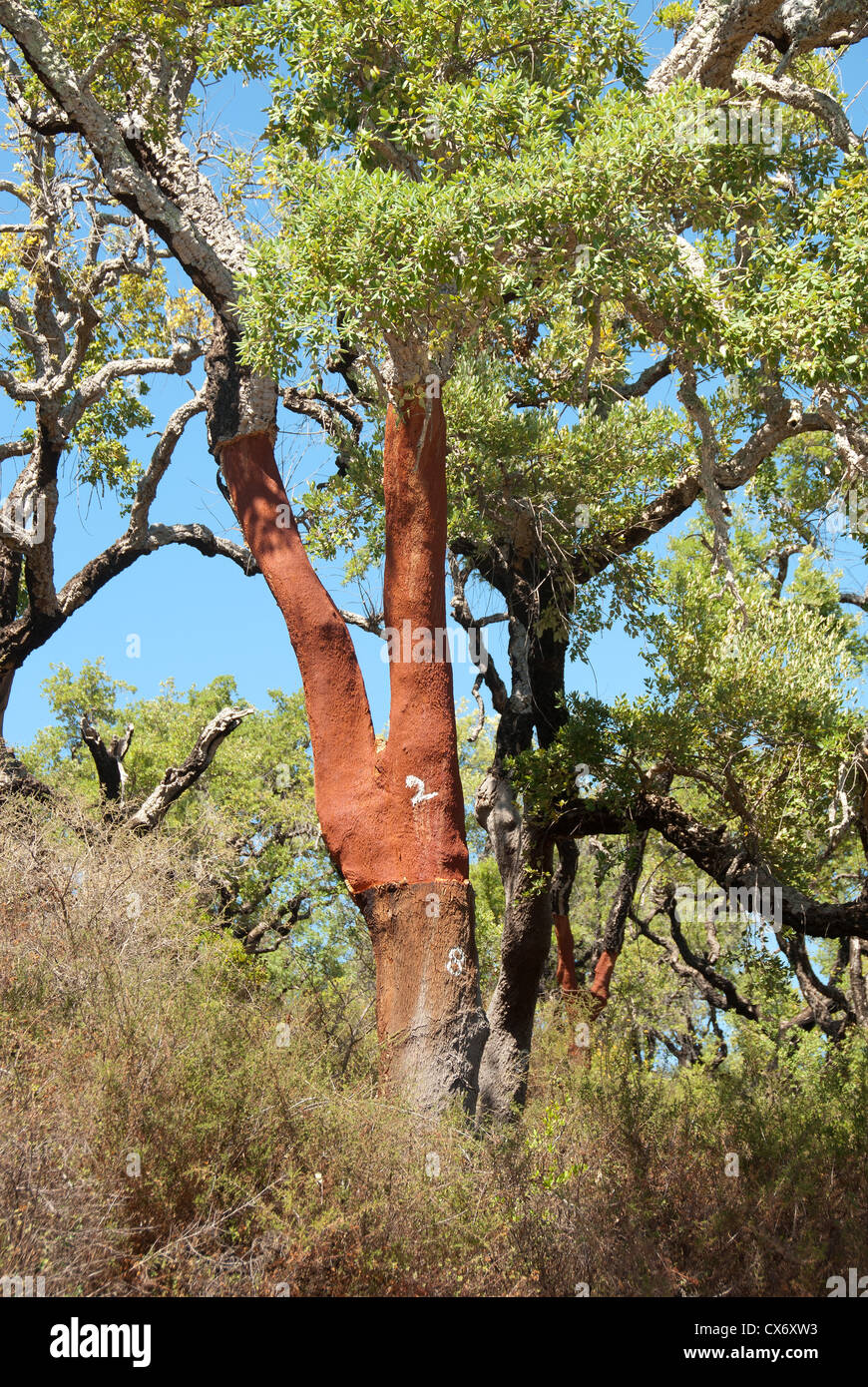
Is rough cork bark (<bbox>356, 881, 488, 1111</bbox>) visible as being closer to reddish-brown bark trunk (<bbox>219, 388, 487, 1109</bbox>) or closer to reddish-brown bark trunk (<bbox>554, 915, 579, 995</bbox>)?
reddish-brown bark trunk (<bbox>219, 388, 487, 1109</bbox>)

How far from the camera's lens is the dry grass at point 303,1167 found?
5.12m

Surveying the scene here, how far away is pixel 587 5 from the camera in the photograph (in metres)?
8.94

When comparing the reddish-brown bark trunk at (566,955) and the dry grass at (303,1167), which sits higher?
the reddish-brown bark trunk at (566,955)

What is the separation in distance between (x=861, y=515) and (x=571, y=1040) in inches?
259

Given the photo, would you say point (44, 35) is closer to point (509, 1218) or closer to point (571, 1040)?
point (509, 1218)

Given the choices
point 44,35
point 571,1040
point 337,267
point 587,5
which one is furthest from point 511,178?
point 571,1040

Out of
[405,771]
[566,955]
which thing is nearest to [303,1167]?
[405,771]

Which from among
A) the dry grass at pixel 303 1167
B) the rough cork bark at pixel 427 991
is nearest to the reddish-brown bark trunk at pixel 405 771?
the rough cork bark at pixel 427 991

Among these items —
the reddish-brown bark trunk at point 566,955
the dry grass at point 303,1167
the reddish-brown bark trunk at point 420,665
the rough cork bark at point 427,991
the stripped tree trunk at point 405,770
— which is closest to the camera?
the dry grass at point 303,1167

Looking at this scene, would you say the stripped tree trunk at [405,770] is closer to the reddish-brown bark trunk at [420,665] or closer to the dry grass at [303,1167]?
the reddish-brown bark trunk at [420,665]

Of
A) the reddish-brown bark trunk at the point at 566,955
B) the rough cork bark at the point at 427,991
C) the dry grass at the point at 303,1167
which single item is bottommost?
the dry grass at the point at 303,1167

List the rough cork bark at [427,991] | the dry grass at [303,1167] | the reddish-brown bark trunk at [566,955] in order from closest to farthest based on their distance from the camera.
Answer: the dry grass at [303,1167]
the rough cork bark at [427,991]
the reddish-brown bark trunk at [566,955]

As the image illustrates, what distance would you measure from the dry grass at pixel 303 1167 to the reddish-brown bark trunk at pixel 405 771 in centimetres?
67

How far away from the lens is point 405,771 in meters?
8.25
